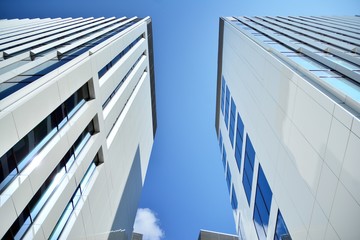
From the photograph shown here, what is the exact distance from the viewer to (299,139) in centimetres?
1395

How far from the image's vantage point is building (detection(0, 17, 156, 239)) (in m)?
10.9

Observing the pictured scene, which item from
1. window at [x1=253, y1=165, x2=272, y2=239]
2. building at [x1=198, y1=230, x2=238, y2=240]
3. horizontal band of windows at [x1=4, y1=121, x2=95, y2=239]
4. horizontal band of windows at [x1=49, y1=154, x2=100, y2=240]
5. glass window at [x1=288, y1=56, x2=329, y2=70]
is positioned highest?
glass window at [x1=288, y1=56, x2=329, y2=70]

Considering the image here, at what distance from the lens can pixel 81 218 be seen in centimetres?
1639

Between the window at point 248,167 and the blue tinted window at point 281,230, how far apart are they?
6464 mm

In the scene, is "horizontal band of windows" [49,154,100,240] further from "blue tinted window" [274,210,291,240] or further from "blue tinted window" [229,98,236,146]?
"blue tinted window" [229,98,236,146]

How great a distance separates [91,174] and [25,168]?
7.79 m

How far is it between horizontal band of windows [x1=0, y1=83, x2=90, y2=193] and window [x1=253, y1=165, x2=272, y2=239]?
13.4m

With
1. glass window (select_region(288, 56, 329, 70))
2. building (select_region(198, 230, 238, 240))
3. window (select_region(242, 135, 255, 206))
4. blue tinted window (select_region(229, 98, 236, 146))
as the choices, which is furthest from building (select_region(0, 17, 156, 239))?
building (select_region(198, 230, 238, 240))

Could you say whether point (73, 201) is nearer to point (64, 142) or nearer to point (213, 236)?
point (64, 142)

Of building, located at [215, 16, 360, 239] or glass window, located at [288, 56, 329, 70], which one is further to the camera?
glass window, located at [288, 56, 329, 70]

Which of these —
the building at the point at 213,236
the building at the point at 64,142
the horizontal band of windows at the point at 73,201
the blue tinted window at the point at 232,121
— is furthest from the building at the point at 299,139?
the building at the point at 213,236

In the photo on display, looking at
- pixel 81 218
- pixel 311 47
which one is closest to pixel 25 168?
pixel 81 218

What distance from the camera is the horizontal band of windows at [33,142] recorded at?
10494 millimetres

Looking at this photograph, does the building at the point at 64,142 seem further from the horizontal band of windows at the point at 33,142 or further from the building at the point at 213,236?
the building at the point at 213,236
